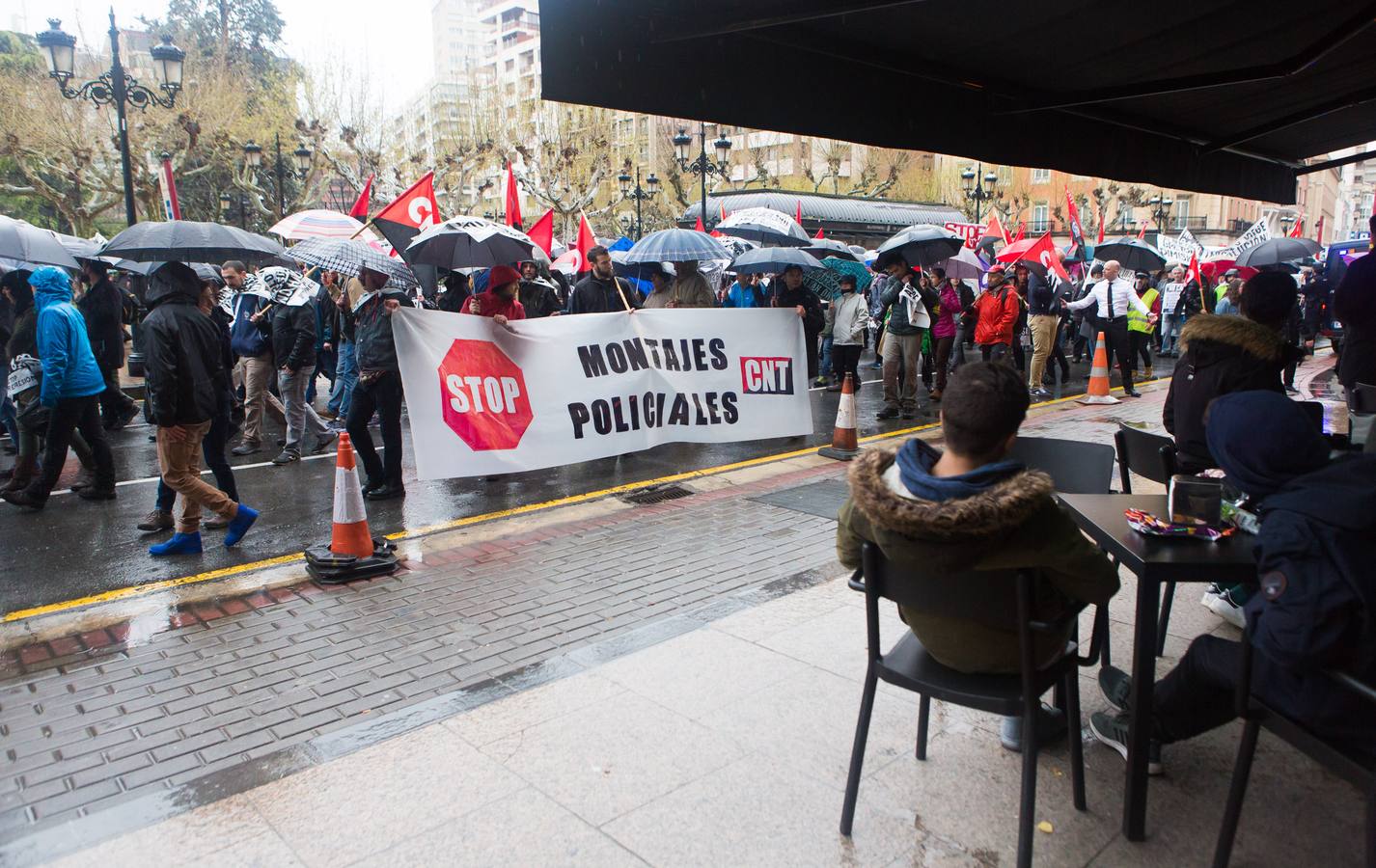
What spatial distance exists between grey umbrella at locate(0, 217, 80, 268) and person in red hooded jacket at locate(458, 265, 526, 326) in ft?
13.3

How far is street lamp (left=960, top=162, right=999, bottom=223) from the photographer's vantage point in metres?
35.1

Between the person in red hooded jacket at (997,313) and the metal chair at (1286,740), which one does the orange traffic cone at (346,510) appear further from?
the person in red hooded jacket at (997,313)

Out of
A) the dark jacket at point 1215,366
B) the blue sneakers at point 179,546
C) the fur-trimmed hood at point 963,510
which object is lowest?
the blue sneakers at point 179,546

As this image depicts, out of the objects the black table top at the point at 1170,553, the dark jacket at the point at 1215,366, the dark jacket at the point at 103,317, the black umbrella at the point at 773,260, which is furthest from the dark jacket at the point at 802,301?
the dark jacket at the point at 103,317

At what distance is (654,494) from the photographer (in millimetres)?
7887

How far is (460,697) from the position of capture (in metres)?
4.05

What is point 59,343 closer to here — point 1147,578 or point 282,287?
point 282,287

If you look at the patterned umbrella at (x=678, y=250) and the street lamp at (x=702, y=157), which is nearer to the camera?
the patterned umbrella at (x=678, y=250)

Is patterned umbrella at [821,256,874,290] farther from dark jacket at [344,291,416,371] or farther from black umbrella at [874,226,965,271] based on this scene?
dark jacket at [344,291,416,371]

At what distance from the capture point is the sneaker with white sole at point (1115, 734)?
3.18 meters

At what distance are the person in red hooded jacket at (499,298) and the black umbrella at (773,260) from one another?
147 inches

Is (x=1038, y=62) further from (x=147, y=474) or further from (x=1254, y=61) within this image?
(x=147, y=474)

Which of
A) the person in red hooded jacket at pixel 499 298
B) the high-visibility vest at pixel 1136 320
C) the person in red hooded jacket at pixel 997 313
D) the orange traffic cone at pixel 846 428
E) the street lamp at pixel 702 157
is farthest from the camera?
the street lamp at pixel 702 157

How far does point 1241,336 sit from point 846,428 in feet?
16.4
